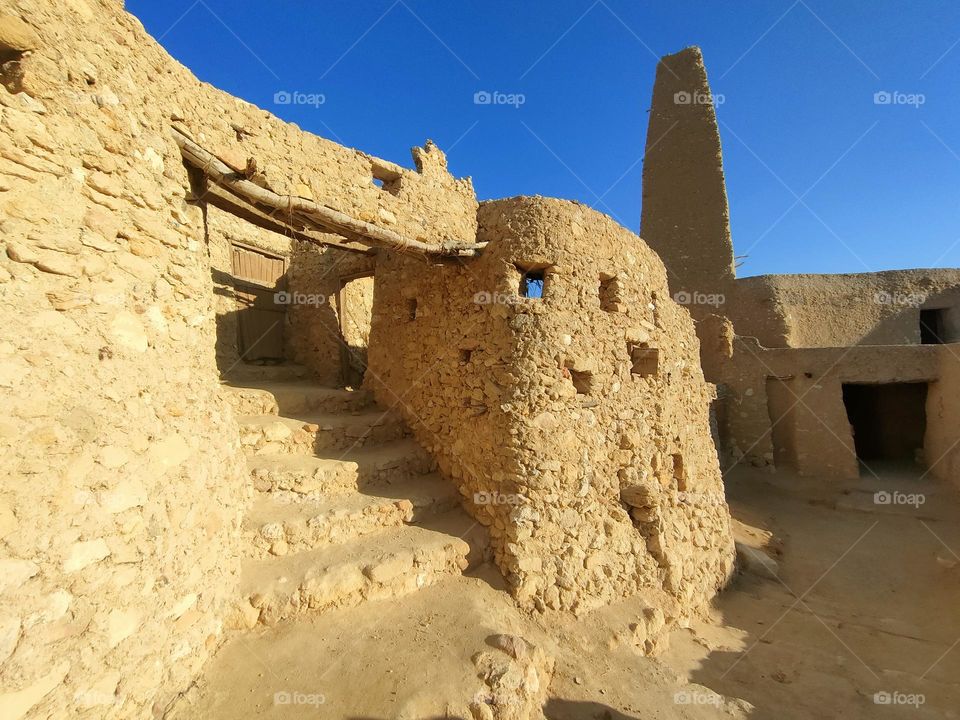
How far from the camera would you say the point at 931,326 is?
14.0 m

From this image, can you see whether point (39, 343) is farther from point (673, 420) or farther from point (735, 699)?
point (673, 420)

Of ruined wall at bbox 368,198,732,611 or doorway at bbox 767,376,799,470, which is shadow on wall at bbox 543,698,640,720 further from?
doorway at bbox 767,376,799,470

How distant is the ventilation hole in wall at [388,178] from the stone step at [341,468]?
2886mm

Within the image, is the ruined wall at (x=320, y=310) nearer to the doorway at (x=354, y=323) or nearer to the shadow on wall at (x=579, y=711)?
the doorway at (x=354, y=323)

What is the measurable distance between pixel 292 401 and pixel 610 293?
3.89m

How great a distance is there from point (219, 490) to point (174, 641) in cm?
88

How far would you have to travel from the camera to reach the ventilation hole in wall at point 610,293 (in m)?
5.07

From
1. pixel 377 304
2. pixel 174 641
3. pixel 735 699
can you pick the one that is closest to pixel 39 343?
pixel 174 641
